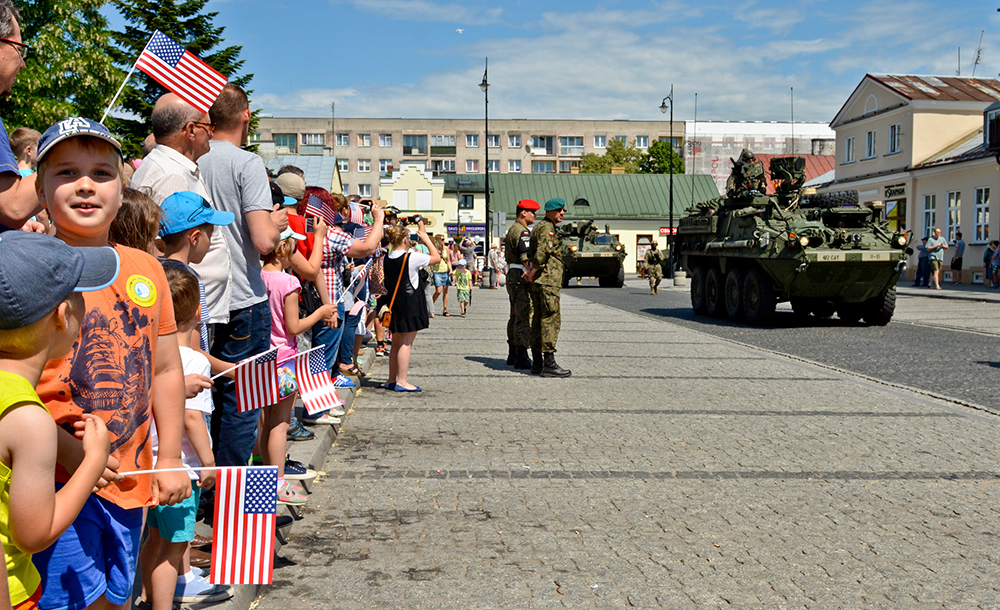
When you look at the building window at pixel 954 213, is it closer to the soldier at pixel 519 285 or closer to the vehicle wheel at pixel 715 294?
the vehicle wheel at pixel 715 294

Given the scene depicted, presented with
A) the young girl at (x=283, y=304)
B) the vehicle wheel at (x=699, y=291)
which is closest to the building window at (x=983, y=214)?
the vehicle wheel at (x=699, y=291)

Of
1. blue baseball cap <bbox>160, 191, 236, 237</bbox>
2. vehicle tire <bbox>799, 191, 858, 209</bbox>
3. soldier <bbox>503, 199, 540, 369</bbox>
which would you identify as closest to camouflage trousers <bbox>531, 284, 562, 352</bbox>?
soldier <bbox>503, 199, 540, 369</bbox>

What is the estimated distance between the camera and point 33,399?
1917 millimetres

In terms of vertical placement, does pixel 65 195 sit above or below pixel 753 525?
above

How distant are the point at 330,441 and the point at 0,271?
4.95 meters

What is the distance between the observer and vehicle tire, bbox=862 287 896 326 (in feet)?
54.8

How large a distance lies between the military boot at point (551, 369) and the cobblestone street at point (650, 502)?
102 cm

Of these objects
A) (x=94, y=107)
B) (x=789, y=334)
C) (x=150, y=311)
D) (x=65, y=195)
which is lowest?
(x=789, y=334)

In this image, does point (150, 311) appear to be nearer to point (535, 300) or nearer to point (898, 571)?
point (898, 571)

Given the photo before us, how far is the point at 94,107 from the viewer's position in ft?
80.7

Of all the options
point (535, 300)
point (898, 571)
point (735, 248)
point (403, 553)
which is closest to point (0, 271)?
point (403, 553)

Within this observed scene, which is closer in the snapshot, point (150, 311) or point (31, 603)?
point (31, 603)

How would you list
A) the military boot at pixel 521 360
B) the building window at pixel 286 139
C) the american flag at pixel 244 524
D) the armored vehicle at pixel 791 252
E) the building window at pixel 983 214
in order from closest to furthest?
the american flag at pixel 244 524 → the military boot at pixel 521 360 → the armored vehicle at pixel 791 252 → the building window at pixel 983 214 → the building window at pixel 286 139

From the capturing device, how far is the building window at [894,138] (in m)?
39.2
